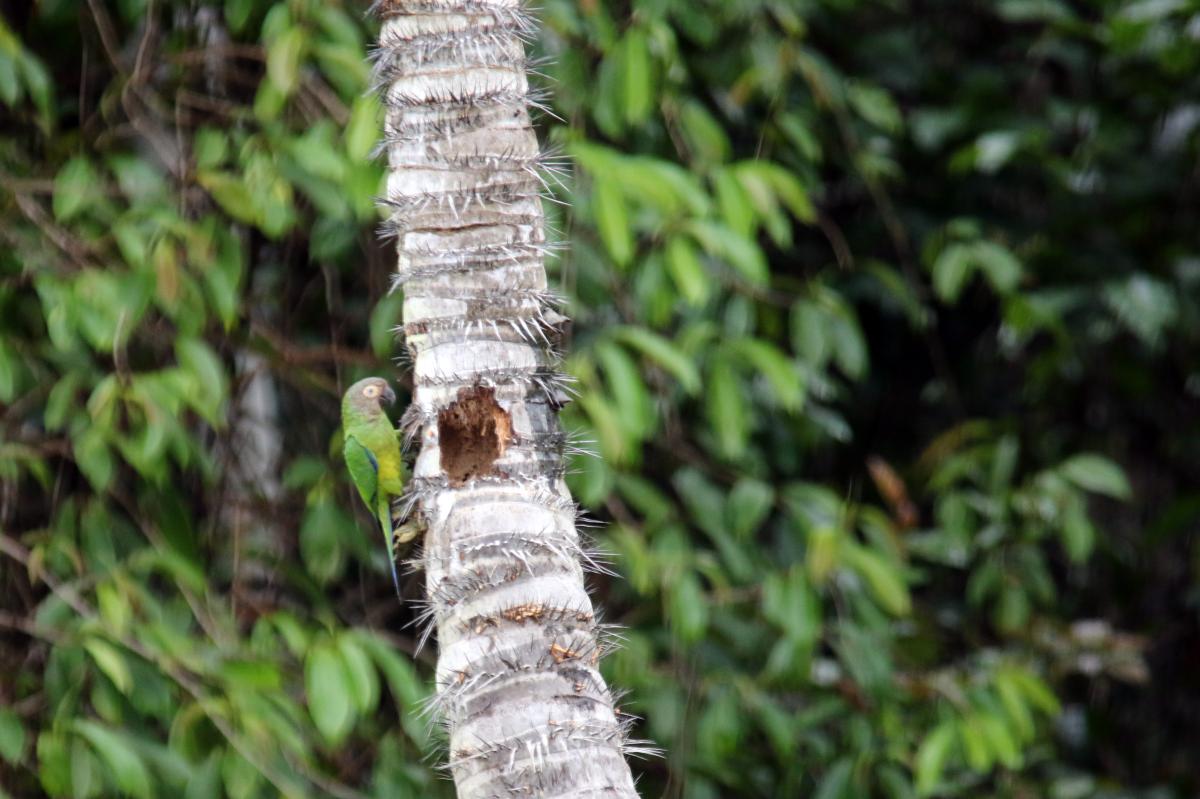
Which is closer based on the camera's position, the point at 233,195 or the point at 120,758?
the point at 120,758

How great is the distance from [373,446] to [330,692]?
517mm

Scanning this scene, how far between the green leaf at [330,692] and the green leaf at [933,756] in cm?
148

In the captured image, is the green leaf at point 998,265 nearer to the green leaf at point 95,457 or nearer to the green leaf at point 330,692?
the green leaf at point 330,692

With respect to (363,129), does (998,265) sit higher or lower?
lower

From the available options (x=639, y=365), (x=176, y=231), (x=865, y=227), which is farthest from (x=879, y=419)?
(x=176, y=231)

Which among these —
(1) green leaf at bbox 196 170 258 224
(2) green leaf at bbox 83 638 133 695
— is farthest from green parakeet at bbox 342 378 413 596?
(2) green leaf at bbox 83 638 133 695

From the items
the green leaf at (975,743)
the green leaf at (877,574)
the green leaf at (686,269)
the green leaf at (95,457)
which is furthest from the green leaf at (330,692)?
the green leaf at (975,743)

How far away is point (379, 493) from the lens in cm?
303

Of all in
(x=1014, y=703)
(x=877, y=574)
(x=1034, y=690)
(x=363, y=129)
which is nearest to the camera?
(x=363, y=129)

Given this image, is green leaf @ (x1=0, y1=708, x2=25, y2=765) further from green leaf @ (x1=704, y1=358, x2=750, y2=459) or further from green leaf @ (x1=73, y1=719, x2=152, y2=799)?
green leaf @ (x1=704, y1=358, x2=750, y2=459)

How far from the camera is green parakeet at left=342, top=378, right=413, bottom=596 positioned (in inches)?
117


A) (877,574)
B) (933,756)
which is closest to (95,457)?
(877,574)

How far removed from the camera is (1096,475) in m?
4.04

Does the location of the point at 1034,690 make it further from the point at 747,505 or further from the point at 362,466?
the point at 362,466
